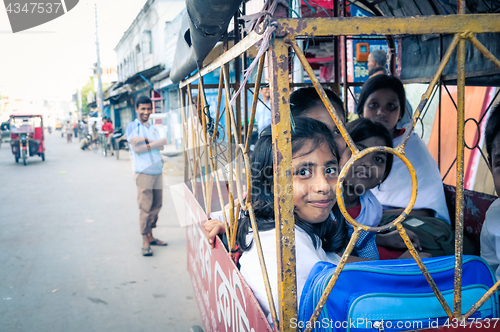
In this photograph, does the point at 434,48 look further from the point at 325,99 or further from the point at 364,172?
the point at 325,99

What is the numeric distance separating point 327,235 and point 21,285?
3283mm

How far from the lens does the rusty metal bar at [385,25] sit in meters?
0.85

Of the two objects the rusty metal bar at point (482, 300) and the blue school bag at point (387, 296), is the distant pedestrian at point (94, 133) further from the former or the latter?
the rusty metal bar at point (482, 300)

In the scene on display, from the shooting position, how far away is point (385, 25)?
87 cm

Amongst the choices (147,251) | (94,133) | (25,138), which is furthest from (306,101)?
(94,133)

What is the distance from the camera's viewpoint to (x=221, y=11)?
1.06 m

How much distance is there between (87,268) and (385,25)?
12.7 feet

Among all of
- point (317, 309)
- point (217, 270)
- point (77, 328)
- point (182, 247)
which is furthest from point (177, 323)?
point (317, 309)

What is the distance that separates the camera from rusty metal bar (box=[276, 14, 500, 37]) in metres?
0.85

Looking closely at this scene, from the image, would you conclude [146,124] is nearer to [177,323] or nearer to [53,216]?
[177,323]

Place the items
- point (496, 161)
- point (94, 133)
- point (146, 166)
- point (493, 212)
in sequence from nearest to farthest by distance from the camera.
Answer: point (496, 161)
point (493, 212)
point (146, 166)
point (94, 133)

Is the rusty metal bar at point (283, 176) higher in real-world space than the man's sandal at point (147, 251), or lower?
higher

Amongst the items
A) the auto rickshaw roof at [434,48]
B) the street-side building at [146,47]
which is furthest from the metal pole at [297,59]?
the street-side building at [146,47]

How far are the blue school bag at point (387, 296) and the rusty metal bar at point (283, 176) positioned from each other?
97 millimetres
